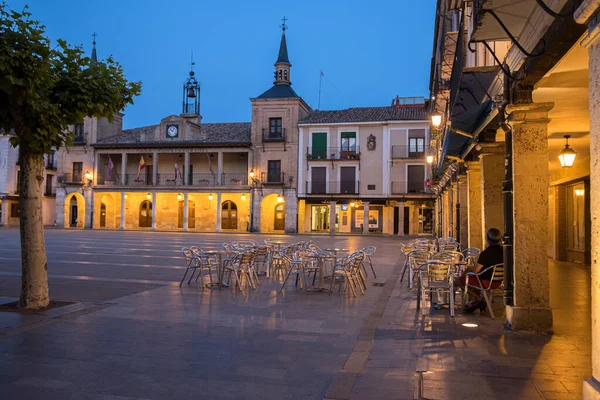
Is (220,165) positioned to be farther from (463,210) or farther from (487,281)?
(487,281)

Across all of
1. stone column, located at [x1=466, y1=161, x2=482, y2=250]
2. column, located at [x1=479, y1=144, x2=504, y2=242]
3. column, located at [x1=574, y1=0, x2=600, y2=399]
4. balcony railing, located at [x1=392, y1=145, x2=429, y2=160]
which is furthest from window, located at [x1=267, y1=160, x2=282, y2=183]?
column, located at [x1=574, y1=0, x2=600, y2=399]

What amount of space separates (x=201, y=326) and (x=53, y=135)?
3508 mm

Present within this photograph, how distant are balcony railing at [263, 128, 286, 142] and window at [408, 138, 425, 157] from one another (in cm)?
986

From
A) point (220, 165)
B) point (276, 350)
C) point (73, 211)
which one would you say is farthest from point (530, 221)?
point (73, 211)

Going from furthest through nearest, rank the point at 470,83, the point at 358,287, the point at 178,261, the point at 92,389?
the point at 178,261
the point at 358,287
the point at 470,83
the point at 92,389

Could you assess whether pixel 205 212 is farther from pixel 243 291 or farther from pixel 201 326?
pixel 201 326

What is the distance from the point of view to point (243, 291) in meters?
9.58

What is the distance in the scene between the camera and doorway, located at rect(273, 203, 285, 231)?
42625 millimetres

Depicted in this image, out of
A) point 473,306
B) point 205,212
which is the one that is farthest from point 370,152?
point 473,306

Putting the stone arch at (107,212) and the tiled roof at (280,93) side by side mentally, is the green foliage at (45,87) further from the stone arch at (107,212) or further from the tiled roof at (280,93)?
the stone arch at (107,212)

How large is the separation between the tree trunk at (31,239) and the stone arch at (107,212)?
39606 mm

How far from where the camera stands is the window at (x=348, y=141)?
132 ft

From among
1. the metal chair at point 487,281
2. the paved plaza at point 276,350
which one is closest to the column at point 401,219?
the paved plaza at point 276,350

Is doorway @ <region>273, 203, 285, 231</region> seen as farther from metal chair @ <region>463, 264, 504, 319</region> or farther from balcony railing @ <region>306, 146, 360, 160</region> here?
metal chair @ <region>463, 264, 504, 319</region>
